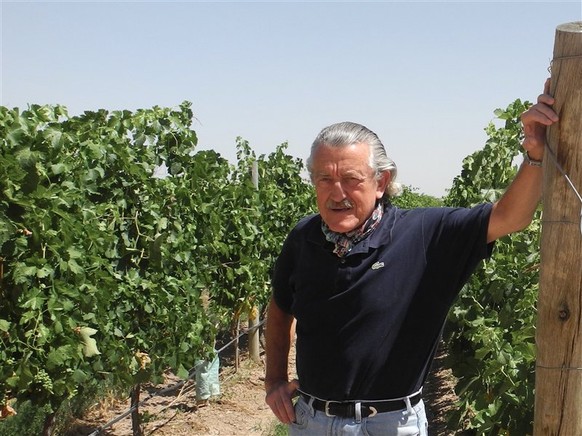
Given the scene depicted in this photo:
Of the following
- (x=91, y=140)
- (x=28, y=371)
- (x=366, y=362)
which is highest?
(x=91, y=140)

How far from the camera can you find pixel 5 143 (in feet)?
10.7

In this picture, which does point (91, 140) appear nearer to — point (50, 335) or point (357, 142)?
point (50, 335)

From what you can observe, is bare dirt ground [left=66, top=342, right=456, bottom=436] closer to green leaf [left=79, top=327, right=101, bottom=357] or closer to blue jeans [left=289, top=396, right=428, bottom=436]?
green leaf [left=79, top=327, right=101, bottom=357]

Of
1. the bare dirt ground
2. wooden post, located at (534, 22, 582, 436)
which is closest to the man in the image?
wooden post, located at (534, 22, 582, 436)

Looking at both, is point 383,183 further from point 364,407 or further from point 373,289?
point 364,407

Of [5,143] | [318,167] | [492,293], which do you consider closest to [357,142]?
[318,167]

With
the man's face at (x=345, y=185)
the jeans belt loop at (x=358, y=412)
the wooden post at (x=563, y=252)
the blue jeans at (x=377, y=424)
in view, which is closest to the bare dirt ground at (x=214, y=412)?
the blue jeans at (x=377, y=424)

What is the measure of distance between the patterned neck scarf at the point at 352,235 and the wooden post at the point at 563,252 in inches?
21.4

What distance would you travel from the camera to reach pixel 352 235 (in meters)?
2.21

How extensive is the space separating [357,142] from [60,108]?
2210mm

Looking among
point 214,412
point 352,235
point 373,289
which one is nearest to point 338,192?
point 352,235

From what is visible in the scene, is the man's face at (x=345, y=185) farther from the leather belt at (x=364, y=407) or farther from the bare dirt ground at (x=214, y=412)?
the bare dirt ground at (x=214, y=412)

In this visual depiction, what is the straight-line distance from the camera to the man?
6.95 ft

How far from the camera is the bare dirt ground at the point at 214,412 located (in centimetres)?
630
